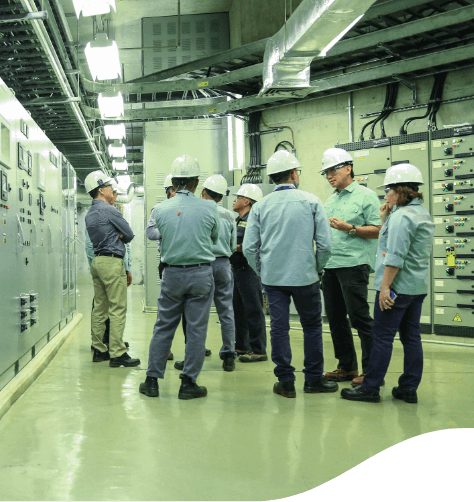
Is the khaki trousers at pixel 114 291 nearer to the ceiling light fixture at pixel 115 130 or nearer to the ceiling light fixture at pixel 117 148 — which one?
the ceiling light fixture at pixel 115 130

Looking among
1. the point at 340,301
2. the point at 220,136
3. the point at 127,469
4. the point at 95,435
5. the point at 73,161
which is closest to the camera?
the point at 127,469

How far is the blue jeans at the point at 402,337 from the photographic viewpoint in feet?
11.4

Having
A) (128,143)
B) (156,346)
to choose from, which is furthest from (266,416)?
(128,143)

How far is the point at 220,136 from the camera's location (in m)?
9.69

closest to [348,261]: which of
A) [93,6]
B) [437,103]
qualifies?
[93,6]

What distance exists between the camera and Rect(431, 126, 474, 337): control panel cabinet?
6.23 metres

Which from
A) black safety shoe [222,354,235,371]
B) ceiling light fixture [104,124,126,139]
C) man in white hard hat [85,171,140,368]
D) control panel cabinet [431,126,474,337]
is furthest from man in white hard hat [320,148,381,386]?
ceiling light fixture [104,124,126,139]

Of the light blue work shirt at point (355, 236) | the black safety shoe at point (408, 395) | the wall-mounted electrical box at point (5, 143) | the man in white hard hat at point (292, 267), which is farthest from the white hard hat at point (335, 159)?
the wall-mounted electrical box at point (5, 143)

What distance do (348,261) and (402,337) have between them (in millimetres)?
715

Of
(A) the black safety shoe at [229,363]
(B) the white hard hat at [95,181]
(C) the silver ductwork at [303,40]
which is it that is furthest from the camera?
(B) the white hard hat at [95,181]

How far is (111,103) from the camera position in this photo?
23.9ft

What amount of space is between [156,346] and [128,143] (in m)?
10.9

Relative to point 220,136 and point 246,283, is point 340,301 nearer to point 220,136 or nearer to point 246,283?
point 246,283

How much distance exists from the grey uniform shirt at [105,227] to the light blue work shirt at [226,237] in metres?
0.84
